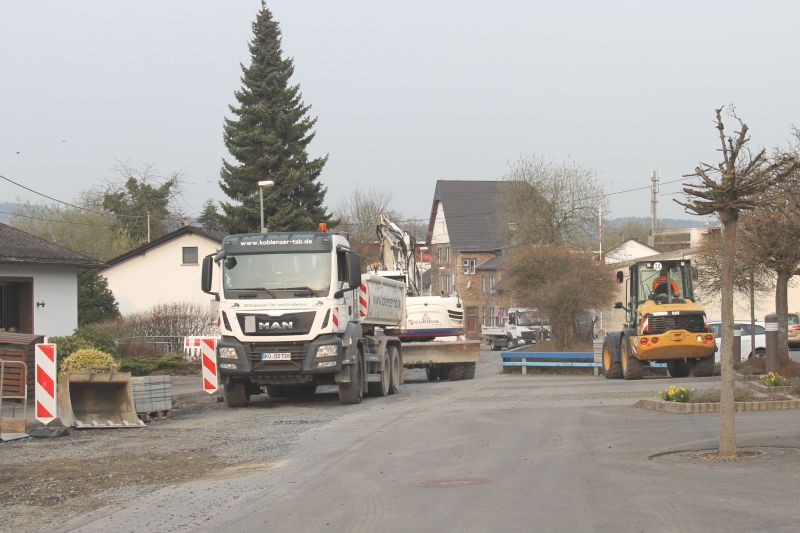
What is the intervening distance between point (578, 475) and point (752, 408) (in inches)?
271

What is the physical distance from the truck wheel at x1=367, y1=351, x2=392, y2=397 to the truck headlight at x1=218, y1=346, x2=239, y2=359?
3912 mm

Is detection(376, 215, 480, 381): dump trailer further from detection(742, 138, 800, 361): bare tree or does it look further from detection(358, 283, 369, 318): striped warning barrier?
detection(742, 138, 800, 361): bare tree

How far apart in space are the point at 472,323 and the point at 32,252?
57.9 metres

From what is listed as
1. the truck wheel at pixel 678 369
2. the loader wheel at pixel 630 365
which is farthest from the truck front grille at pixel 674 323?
the truck wheel at pixel 678 369

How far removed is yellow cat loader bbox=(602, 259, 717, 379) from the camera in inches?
965

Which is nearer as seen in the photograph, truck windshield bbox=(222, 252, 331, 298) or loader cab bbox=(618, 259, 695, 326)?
truck windshield bbox=(222, 252, 331, 298)

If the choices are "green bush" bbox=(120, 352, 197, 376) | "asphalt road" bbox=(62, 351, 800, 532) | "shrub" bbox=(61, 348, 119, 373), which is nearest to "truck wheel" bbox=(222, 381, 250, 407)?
"shrub" bbox=(61, 348, 119, 373)

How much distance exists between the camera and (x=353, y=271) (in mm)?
19156

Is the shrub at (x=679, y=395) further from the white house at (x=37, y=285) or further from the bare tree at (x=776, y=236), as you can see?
the white house at (x=37, y=285)

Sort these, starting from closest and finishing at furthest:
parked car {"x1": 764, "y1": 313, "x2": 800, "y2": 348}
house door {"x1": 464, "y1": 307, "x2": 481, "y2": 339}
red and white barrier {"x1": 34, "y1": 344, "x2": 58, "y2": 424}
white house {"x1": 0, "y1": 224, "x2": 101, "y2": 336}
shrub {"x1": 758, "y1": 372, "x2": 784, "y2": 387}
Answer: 1. red and white barrier {"x1": 34, "y1": 344, "x2": 58, "y2": 424}
2. shrub {"x1": 758, "y1": 372, "x2": 784, "y2": 387}
3. white house {"x1": 0, "y1": 224, "x2": 101, "y2": 336}
4. parked car {"x1": 764, "y1": 313, "x2": 800, "y2": 348}
5. house door {"x1": 464, "y1": 307, "x2": 481, "y2": 339}

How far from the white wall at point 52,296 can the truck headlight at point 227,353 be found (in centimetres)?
854

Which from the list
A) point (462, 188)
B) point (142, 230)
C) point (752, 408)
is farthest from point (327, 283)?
point (462, 188)

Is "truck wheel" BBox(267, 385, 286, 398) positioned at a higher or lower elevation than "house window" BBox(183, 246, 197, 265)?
lower

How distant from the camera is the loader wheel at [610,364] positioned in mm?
27156
